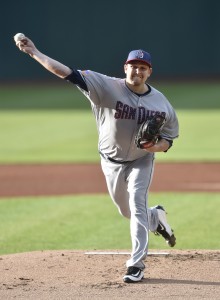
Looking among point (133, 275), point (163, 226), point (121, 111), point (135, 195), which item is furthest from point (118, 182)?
point (133, 275)

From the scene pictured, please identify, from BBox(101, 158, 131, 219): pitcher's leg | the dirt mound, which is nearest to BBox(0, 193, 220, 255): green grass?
the dirt mound

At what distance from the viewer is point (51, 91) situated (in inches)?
1041

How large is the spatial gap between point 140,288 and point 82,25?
21.5 m

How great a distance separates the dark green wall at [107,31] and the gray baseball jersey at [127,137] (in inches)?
809

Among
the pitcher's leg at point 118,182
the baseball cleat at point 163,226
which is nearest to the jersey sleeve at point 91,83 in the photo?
the pitcher's leg at point 118,182

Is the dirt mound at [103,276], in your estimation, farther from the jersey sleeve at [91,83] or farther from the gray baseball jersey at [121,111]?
the jersey sleeve at [91,83]

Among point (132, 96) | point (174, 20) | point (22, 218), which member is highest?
point (174, 20)

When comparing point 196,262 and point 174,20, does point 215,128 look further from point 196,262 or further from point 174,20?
point 196,262

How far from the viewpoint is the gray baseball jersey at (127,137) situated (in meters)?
6.42

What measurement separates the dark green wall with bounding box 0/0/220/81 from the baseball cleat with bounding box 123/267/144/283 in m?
21.2

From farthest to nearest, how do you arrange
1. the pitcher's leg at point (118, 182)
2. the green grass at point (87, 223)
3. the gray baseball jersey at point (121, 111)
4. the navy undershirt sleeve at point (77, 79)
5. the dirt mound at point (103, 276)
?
the green grass at point (87, 223), the pitcher's leg at point (118, 182), the gray baseball jersey at point (121, 111), the navy undershirt sleeve at point (77, 79), the dirt mound at point (103, 276)

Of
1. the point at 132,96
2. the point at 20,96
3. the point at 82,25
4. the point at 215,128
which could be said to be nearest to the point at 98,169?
the point at 215,128

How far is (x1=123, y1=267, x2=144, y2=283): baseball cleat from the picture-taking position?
622 cm

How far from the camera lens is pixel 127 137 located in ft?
21.6
